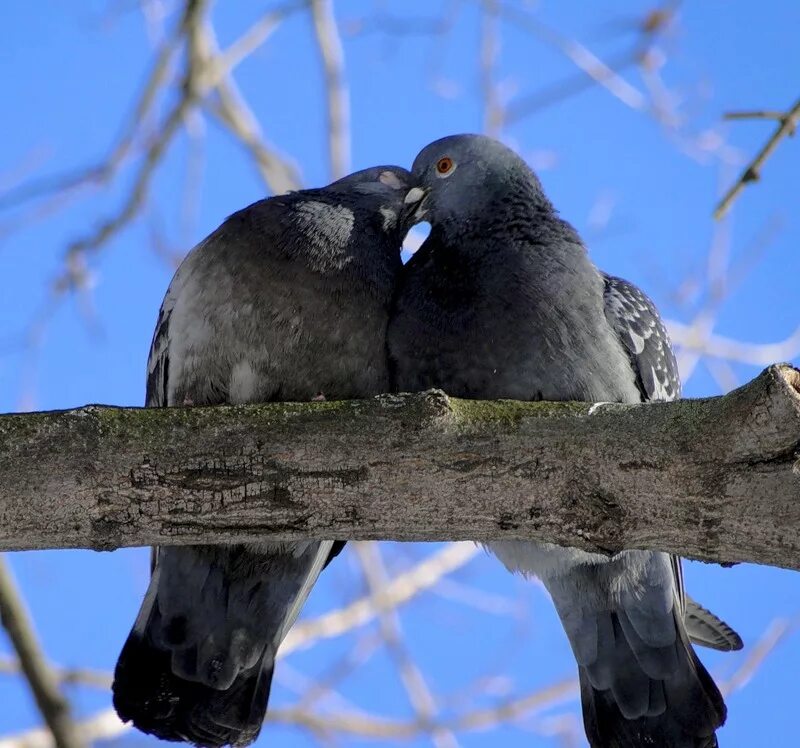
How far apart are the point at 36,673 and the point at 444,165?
11.3ft

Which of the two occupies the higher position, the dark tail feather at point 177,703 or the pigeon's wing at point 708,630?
the pigeon's wing at point 708,630

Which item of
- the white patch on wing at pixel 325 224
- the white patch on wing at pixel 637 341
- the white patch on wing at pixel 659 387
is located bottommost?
the white patch on wing at pixel 659 387

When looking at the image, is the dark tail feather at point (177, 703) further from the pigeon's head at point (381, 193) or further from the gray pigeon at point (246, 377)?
the pigeon's head at point (381, 193)

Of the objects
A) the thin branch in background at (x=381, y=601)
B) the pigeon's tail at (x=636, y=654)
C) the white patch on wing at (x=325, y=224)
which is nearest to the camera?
the pigeon's tail at (x=636, y=654)

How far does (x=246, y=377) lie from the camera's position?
505 centimetres

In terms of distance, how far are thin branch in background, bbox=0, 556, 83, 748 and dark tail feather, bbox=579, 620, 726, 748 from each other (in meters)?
2.61

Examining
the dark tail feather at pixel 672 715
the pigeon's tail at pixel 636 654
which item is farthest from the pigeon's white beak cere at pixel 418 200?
the dark tail feather at pixel 672 715

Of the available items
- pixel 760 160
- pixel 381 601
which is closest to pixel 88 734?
pixel 381 601

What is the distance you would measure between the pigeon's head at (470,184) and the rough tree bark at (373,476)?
205 cm

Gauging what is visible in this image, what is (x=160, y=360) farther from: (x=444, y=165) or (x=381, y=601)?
(x=381, y=601)

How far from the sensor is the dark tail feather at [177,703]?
5.04m

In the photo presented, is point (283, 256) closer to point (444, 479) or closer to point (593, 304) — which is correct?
point (593, 304)

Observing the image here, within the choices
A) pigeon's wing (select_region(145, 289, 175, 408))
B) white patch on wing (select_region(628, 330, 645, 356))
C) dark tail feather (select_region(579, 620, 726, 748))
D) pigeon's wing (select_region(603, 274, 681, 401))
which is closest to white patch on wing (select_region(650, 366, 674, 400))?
pigeon's wing (select_region(603, 274, 681, 401))

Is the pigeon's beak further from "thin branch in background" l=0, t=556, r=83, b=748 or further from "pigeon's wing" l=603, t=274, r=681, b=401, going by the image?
"thin branch in background" l=0, t=556, r=83, b=748
